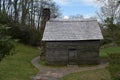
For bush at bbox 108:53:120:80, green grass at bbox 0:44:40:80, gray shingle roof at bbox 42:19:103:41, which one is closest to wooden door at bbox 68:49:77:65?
gray shingle roof at bbox 42:19:103:41

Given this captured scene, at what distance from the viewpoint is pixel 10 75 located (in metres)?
23.3

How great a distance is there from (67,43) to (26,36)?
23774 millimetres

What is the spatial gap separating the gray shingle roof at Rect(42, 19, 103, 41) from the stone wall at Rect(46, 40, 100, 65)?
24.4 inches

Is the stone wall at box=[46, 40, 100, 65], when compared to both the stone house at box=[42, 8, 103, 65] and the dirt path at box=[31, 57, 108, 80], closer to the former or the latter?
the stone house at box=[42, 8, 103, 65]

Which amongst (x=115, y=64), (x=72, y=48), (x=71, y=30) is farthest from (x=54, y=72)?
(x=115, y=64)

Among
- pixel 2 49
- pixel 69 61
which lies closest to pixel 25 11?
pixel 69 61

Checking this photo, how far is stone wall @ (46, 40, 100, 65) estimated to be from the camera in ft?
113

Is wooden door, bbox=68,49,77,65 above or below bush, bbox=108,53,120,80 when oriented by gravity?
below

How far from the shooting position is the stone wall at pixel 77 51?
3456 cm

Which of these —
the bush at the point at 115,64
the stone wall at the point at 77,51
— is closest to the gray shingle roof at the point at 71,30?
the stone wall at the point at 77,51

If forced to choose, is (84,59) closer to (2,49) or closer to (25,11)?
(2,49)

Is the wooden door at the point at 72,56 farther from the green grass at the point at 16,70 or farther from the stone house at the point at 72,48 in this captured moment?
the green grass at the point at 16,70

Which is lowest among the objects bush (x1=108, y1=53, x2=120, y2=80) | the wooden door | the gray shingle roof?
the wooden door

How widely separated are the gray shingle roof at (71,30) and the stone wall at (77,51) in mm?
620
